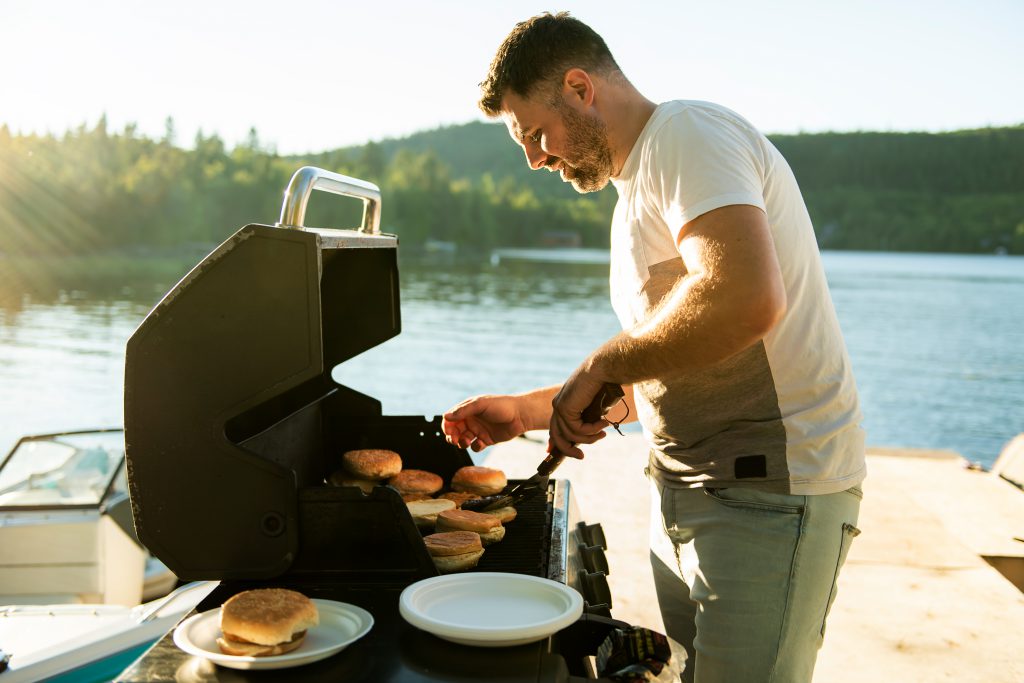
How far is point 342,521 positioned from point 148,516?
394mm

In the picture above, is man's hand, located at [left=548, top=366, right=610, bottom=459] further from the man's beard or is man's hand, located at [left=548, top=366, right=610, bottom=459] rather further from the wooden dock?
the wooden dock

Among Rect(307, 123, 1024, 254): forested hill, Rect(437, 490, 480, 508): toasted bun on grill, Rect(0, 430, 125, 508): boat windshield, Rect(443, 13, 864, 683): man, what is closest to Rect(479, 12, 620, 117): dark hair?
Rect(443, 13, 864, 683): man

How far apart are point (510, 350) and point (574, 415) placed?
3293cm

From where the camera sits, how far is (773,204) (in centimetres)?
177

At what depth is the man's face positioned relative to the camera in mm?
1907

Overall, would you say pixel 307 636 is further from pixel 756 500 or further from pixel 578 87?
pixel 578 87

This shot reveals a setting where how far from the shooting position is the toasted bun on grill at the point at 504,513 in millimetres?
2236

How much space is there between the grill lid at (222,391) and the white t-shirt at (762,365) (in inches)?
26.5

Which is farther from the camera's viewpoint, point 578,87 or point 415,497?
point 415,497

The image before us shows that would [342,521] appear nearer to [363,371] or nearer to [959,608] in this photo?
[959,608]

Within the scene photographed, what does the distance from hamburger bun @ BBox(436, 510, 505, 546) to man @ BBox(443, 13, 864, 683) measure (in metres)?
0.29

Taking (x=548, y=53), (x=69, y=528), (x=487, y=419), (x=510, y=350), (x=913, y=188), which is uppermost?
(x=913, y=188)

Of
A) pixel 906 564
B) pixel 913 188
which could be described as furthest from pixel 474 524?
pixel 913 188

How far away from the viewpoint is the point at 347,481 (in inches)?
96.4
